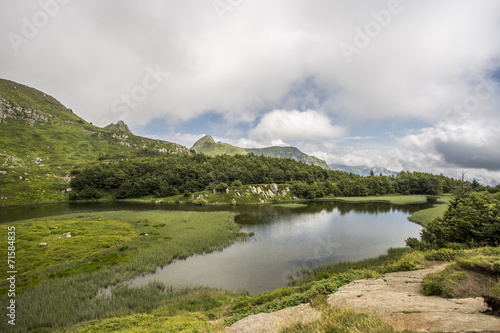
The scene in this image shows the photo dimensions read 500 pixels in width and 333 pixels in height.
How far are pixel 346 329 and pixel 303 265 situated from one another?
2724 centimetres

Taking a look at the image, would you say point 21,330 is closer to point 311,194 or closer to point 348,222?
point 348,222

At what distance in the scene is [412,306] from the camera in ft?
37.3

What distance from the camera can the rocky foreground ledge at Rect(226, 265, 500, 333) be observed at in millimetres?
8305

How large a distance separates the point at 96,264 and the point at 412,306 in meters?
39.2

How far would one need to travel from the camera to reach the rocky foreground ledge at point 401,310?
8.30 meters

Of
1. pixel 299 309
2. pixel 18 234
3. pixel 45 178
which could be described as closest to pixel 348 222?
pixel 299 309

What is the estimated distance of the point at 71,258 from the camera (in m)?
33.3

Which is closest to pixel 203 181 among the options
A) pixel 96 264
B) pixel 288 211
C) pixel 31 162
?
pixel 288 211

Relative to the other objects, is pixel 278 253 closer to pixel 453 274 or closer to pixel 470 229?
pixel 453 274

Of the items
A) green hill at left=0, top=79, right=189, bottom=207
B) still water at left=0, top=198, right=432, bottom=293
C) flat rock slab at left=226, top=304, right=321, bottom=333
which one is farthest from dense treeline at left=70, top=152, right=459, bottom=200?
flat rock slab at left=226, top=304, right=321, bottom=333

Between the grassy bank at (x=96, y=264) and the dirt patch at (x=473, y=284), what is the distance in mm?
19598

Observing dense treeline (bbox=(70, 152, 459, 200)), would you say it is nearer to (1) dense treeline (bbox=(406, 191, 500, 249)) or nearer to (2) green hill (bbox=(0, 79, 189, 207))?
(2) green hill (bbox=(0, 79, 189, 207))

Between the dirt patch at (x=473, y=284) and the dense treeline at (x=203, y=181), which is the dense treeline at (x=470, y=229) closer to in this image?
the dirt patch at (x=473, y=284)

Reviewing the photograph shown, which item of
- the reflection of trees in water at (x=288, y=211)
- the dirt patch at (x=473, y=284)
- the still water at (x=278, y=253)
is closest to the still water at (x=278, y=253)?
the still water at (x=278, y=253)
